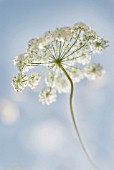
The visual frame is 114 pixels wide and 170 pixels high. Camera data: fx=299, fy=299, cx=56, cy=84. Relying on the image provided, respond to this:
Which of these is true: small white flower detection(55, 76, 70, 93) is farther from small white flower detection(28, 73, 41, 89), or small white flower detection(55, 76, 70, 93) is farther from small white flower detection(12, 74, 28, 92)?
small white flower detection(12, 74, 28, 92)

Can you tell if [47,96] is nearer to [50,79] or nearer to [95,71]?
[50,79]

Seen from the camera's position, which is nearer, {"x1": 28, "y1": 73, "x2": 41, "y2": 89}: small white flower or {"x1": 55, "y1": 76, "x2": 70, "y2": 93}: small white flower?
{"x1": 28, "y1": 73, "x2": 41, "y2": 89}: small white flower

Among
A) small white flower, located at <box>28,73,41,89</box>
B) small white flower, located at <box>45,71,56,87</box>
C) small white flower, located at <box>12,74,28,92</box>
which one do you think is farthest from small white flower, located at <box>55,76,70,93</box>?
small white flower, located at <box>12,74,28,92</box>

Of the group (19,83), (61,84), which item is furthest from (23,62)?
(61,84)

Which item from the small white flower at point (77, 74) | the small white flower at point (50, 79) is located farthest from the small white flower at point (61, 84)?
the small white flower at point (77, 74)

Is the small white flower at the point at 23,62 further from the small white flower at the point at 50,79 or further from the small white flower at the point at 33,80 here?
the small white flower at the point at 50,79
